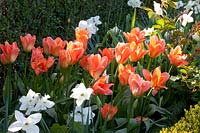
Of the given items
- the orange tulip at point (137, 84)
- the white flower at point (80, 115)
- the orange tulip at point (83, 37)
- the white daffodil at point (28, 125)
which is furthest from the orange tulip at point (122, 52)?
the white daffodil at point (28, 125)

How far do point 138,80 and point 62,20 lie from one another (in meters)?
Answer: 2.17

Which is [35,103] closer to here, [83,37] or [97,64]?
[97,64]

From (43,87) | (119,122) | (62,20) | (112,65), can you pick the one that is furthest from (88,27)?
(62,20)

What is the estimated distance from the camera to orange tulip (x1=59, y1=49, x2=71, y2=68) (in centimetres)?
280

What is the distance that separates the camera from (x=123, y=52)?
297 centimetres

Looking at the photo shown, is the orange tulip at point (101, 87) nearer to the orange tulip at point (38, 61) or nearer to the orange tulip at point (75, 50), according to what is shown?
the orange tulip at point (75, 50)

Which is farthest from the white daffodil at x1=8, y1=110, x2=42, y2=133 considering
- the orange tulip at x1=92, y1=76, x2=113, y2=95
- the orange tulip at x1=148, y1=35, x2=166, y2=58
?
the orange tulip at x1=148, y1=35, x2=166, y2=58

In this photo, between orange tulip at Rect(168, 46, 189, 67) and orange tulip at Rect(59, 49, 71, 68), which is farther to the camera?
orange tulip at Rect(168, 46, 189, 67)

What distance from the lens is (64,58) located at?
2.83 meters

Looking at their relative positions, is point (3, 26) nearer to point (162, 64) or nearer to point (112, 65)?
point (112, 65)

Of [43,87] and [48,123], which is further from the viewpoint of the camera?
[43,87]

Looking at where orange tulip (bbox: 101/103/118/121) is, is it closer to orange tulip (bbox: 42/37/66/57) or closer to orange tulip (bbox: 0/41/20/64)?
orange tulip (bbox: 42/37/66/57)

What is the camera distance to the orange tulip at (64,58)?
280 centimetres

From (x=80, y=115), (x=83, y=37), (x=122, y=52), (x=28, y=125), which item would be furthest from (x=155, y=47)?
(x=28, y=125)
